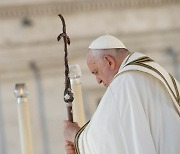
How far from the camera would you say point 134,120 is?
3.41 m

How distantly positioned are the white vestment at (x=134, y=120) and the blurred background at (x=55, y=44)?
3716 millimetres

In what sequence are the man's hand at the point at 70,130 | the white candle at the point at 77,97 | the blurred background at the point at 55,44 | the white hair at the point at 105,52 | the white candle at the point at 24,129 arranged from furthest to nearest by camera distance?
the blurred background at the point at 55,44 → the white candle at the point at 77,97 → the white candle at the point at 24,129 → the white hair at the point at 105,52 → the man's hand at the point at 70,130

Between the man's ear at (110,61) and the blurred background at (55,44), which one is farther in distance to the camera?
the blurred background at (55,44)

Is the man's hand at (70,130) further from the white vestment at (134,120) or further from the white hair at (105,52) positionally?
the white hair at (105,52)

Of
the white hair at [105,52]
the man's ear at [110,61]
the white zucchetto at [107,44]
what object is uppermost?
the white zucchetto at [107,44]

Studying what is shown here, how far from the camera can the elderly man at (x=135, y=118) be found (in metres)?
3.42

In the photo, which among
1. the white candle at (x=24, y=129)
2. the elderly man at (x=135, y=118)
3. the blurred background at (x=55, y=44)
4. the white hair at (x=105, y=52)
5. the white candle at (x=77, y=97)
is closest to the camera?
the elderly man at (x=135, y=118)

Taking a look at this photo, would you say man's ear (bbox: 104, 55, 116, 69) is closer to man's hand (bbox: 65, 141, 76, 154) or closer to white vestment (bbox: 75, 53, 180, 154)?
white vestment (bbox: 75, 53, 180, 154)

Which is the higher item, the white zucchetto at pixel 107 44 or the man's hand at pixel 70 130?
the white zucchetto at pixel 107 44

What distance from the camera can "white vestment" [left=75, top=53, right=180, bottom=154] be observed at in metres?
3.42

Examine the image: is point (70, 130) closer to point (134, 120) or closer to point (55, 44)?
point (134, 120)

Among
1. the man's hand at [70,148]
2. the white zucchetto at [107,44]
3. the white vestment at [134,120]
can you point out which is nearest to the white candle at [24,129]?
the man's hand at [70,148]

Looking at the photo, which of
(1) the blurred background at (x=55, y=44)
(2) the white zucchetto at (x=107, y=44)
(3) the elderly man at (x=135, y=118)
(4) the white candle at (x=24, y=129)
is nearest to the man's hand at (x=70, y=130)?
(3) the elderly man at (x=135, y=118)

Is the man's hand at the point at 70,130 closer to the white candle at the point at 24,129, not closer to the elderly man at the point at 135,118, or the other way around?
the elderly man at the point at 135,118
